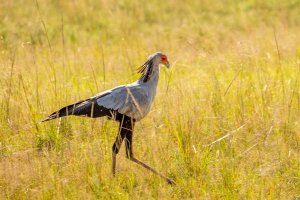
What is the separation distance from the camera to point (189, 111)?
18.9 ft

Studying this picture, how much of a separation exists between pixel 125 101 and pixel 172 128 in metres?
0.66

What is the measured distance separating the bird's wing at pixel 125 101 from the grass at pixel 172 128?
320mm

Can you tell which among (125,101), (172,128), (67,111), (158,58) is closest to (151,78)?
(158,58)

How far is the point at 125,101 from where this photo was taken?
5078 millimetres

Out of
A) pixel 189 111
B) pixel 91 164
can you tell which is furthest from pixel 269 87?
pixel 91 164

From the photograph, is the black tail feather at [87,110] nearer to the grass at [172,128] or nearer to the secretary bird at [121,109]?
the secretary bird at [121,109]

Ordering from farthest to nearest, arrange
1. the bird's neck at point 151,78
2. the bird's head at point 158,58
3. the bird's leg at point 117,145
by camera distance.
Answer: the bird's head at point 158,58, the bird's neck at point 151,78, the bird's leg at point 117,145

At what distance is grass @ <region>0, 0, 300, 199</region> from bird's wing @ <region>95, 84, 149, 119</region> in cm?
32

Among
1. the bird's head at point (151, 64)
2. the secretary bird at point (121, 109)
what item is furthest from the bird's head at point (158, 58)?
the secretary bird at point (121, 109)

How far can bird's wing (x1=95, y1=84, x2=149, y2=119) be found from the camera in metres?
5.09

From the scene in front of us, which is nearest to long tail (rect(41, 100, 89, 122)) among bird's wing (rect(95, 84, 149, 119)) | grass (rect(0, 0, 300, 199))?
bird's wing (rect(95, 84, 149, 119))

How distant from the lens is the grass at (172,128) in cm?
473

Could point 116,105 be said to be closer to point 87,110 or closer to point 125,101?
point 125,101

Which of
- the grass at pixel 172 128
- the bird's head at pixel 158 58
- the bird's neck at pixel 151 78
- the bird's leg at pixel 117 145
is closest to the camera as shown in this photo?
the grass at pixel 172 128
